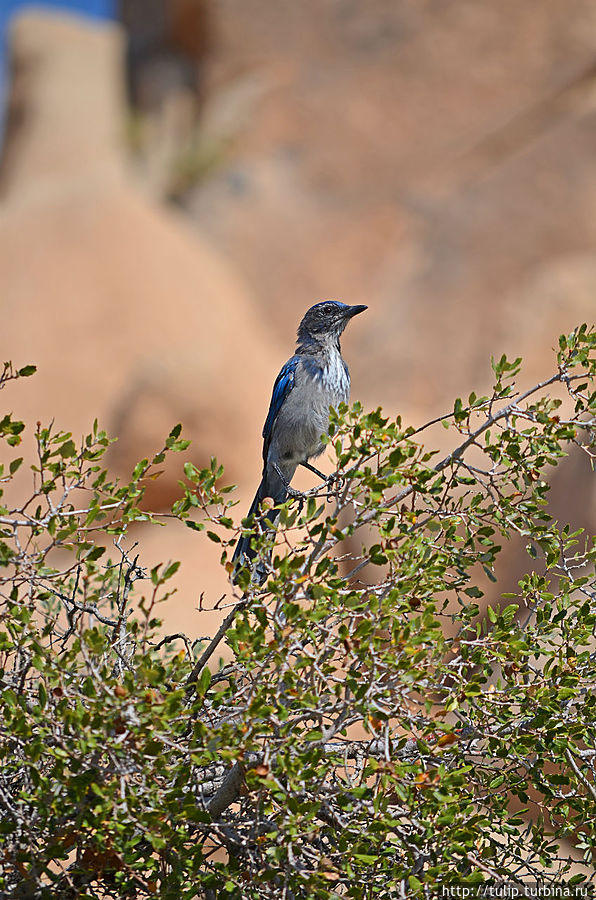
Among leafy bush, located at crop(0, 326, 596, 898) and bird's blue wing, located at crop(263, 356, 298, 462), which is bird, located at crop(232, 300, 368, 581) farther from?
leafy bush, located at crop(0, 326, 596, 898)

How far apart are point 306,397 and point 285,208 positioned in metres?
12.7

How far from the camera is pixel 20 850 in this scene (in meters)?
2.96

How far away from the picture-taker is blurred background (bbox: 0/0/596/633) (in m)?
13.1

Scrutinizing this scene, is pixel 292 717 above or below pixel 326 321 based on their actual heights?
below

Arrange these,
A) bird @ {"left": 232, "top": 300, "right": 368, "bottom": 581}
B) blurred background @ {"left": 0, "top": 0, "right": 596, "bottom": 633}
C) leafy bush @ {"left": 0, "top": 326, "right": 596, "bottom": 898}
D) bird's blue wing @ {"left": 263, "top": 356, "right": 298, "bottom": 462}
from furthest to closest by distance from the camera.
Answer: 1. blurred background @ {"left": 0, "top": 0, "right": 596, "bottom": 633}
2. bird's blue wing @ {"left": 263, "top": 356, "right": 298, "bottom": 462}
3. bird @ {"left": 232, "top": 300, "right": 368, "bottom": 581}
4. leafy bush @ {"left": 0, "top": 326, "right": 596, "bottom": 898}

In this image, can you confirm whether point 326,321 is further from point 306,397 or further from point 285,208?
point 285,208

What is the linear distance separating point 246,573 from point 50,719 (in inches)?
29.8

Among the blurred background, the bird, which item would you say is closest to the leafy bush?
the bird

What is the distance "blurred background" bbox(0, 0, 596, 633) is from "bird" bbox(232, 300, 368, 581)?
5.37 m

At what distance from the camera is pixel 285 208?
1681 centimetres

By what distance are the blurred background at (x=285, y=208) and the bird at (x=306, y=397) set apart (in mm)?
5372

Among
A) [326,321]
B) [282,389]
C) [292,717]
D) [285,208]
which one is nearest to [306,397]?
[282,389]

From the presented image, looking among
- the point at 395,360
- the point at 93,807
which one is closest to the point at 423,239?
the point at 395,360

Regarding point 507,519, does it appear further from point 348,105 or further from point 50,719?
point 348,105
